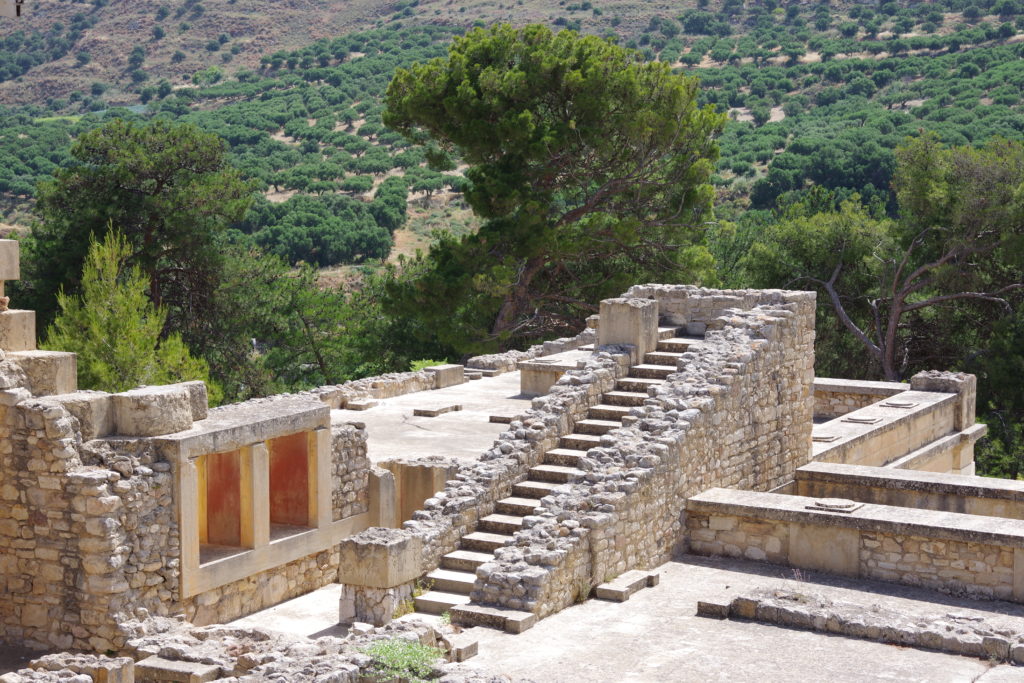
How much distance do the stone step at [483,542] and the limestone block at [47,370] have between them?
3.96 meters

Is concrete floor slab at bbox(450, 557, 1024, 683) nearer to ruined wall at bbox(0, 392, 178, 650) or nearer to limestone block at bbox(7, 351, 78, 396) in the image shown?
ruined wall at bbox(0, 392, 178, 650)

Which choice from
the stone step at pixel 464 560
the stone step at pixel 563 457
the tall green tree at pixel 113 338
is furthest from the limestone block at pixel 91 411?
the tall green tree at pixel 113 338

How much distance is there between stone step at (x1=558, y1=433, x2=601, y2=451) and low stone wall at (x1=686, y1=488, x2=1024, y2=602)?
1229 millimetres

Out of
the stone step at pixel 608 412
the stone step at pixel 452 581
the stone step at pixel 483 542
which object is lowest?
the stone step at pixel 452 581

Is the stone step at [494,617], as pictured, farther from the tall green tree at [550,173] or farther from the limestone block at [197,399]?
the tall green tree at [550,173]

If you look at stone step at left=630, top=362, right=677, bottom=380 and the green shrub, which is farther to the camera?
stone step at left=630, top=362, right=677, bottom=380

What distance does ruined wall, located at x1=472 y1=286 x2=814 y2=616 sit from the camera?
39.9ft

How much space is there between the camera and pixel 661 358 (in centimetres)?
1590

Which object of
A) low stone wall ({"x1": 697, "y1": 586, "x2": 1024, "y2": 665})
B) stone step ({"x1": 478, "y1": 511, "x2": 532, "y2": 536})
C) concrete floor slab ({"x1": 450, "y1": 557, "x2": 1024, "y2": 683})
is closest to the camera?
concrete floor slab ({"x1": 450, "y1": 557, "x2": 1024, "y2": 683})

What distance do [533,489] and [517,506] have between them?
1.16 feet

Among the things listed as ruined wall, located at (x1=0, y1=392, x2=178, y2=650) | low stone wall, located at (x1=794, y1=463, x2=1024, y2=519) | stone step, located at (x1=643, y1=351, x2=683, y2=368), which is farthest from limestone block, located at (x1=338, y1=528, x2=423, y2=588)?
low stone wall, located at (x1=794, y1=463, x2=1024, y2=519)

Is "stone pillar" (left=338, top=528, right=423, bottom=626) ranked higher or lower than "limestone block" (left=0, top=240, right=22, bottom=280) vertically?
lower

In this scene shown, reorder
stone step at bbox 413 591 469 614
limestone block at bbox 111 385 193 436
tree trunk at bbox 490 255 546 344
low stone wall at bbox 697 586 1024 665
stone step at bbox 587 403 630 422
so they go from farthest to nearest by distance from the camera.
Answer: tree trunk at bbox 490 255 546 344 → stone step at bbox 587 403 630 422 → stone step at bbox 413 591 469 614 → limestone block at bbox 111 385 193 436 → low stone wall at bbox 697 586 1024 665

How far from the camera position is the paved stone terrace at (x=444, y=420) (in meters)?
15.5
